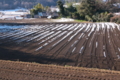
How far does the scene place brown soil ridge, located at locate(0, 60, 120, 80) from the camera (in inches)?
195

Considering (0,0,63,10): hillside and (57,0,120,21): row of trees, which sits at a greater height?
(57,0,120,21): row of trees

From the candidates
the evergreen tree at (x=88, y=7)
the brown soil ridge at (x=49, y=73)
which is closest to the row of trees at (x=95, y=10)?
the evergreen tree at (x=88, y=7)

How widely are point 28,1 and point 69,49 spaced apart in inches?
3234

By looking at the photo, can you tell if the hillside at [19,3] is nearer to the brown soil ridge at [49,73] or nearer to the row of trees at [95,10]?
the row of trees at [95,10]

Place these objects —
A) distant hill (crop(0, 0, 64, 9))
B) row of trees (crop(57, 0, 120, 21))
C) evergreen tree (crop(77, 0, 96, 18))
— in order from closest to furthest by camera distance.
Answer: row of trees (crop(57, 0, 120, 21))
evergreen tree (crop(77, 0, 96, 18))
distant hill (crop(0, 0, 64, 9))

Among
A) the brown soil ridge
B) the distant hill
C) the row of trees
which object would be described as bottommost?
the distant hill

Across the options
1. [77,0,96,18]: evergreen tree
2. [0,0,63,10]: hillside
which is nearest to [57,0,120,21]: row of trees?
[77,0,96,18]: evergreen tree

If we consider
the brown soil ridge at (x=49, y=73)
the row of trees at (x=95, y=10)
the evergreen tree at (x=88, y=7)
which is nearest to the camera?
the brown soil ridge at (x=49, y=73)

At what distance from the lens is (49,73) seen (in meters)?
5.25

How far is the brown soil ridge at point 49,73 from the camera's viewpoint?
4949 millimetres

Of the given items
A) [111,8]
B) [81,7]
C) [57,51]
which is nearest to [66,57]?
[57,51]

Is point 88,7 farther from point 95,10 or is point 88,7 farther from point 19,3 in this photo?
point 19,3

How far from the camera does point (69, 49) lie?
357 inches

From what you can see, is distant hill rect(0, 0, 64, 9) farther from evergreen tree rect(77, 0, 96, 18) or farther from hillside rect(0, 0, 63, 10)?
evergreen tree rect(77, 0, 96, 18)
